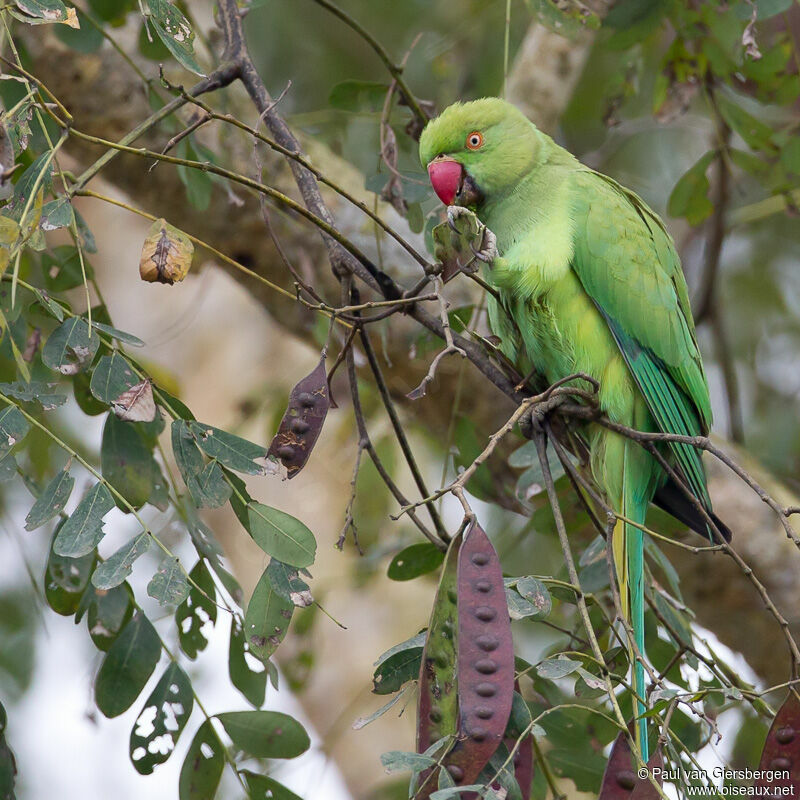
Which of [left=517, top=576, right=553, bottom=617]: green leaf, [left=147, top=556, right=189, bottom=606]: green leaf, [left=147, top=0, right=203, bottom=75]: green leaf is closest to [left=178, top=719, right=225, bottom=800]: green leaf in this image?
[left=147, top=556, right=189, bottom=606]: green leaf

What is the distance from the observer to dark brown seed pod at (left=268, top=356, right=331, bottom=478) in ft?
5.07

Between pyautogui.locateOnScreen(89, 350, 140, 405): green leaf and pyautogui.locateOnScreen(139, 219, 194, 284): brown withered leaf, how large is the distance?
175 mm

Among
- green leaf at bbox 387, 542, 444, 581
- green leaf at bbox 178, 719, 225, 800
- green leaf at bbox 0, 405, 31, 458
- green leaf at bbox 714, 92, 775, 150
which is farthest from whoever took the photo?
green leaf at bbox 714, 92, 775, 150

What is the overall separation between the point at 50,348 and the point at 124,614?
0.55 meters

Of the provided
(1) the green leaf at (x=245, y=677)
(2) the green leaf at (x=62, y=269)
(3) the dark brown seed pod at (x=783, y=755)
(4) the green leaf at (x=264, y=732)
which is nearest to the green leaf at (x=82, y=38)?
(2) the green leaf at (x=62, y=269)

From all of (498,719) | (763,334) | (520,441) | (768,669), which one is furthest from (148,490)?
(763,334)

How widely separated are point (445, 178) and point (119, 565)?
1390 mm

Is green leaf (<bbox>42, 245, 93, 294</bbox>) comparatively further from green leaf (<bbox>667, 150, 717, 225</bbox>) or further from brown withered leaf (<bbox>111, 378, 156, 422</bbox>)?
green leaf (<bbox>667, 150, 717, 225</bbox>)

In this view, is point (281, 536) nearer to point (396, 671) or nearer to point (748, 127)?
point (396, 671)

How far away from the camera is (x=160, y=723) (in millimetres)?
1691

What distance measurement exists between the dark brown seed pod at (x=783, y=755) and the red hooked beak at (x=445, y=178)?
4.71 ft

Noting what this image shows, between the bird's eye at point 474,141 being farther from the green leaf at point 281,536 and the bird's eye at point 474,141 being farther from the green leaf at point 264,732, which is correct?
the green leaf at point 264,732

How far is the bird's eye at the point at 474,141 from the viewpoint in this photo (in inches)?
97.8

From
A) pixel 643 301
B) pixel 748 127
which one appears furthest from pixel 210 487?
pixel 748 127
